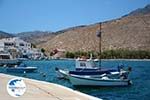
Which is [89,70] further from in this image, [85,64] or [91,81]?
[91,81]

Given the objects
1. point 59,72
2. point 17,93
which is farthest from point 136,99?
point 59,72

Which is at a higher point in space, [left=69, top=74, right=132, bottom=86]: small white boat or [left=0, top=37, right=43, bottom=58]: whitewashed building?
[left=0, top=37, right=43, bottom=58]: whitewashed building

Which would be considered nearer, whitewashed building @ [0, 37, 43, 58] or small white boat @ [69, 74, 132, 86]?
small white boat @ [69, 74, 132, 86]

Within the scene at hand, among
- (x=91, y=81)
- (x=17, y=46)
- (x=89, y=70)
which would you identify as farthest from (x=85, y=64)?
(x=17, y=46)

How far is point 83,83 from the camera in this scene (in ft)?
117

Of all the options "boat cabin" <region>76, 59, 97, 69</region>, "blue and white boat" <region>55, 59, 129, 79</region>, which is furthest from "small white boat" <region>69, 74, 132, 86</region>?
"boat cabin" <region>76, 59, 97, 69</region>

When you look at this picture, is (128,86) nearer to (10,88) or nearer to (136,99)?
(136,99)

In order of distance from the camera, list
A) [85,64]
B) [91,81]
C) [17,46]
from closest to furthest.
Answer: [91,81]
[85,64]
[17,46]

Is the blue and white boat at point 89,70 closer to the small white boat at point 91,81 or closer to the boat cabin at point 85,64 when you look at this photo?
the boat cabin at point 85,64

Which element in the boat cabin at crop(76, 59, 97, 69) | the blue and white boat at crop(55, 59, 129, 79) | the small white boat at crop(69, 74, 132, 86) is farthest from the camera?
the boat cabin at crop(76, 59, 97, 69)

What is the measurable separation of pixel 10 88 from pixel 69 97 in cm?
520

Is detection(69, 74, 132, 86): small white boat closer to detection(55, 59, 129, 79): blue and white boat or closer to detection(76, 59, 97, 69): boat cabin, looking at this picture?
detection(55, 59, 129, 79): blue and white boat

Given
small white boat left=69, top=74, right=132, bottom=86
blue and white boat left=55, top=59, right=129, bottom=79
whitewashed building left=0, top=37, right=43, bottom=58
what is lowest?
small white boat left=69, top=74, right=132, bottom=86

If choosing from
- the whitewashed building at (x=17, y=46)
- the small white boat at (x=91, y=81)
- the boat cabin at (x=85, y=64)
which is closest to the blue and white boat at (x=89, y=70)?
the boat cabin at (x=85, y=64)
